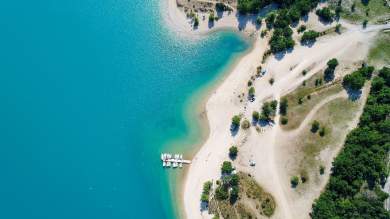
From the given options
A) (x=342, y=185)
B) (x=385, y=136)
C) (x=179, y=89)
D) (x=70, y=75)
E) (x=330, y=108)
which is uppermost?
(x=70, y=75)

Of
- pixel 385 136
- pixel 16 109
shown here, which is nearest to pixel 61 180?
pixel 16 109

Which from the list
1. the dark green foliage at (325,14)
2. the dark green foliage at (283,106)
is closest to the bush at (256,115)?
the dark green foliage at (283,106)

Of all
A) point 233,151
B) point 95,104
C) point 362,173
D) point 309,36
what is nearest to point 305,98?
point 309,36

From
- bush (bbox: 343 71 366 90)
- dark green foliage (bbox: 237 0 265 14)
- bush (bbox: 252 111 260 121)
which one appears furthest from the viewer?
dark green foliage (bbox: 237 0 265 14)

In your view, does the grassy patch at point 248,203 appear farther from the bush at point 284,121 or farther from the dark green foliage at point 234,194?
the bush at point 284,121

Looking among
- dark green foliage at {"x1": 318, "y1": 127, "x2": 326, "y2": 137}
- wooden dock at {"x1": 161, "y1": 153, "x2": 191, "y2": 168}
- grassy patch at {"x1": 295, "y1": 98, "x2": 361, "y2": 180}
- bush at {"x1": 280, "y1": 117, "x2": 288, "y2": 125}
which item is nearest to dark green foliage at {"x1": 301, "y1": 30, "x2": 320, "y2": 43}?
grassy patch at {"x1": 295, "y1": 98, "x2": 361, "y2": 180}

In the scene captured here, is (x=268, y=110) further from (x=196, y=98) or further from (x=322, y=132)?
(x=196, y=98)

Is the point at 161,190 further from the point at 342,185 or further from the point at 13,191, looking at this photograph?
the point at 342,185

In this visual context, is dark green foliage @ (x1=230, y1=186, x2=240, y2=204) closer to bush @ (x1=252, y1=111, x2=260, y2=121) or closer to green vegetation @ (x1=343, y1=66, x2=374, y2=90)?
bush @ (x1=252, y1=111, x2=260, y2=121)
